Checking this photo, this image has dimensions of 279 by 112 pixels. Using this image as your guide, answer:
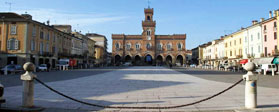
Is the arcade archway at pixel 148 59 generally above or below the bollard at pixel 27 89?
above

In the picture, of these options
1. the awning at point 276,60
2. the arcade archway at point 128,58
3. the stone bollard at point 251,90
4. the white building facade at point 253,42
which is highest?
the white building facade at point 253,42

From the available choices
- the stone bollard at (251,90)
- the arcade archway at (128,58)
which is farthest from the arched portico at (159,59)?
the stone bollard at (251,90)

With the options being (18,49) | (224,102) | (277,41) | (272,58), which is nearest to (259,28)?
(277,41)

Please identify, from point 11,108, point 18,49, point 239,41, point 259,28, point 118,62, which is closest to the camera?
point 11,108

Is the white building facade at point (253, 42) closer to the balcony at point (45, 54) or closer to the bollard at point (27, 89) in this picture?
the bollard at point (27, 89)

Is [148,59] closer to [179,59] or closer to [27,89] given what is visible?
[179,59]

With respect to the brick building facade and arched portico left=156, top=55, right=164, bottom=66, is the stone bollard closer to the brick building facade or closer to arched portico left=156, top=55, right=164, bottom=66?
the brick building facade

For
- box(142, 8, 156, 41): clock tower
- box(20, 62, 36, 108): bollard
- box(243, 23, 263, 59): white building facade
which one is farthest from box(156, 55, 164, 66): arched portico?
box(20, 62, 36, 108): bollard

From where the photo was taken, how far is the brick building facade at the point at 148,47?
7788 cm

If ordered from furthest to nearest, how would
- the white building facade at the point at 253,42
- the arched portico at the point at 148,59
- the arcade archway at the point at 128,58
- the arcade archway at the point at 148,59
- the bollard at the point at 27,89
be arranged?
the arcade archway at the point at 128,58, the arcade archway at the point at 148,59, the arched portico at the point at 148,59, the white building facade at the point at 253,42, the bollard at the point at 27,89

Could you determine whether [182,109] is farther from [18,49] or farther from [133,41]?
[133,41]

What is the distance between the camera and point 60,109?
239 inches

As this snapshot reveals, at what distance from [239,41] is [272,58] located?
1603 cm

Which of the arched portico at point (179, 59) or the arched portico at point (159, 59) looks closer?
the arched portico at point (159, 59)
